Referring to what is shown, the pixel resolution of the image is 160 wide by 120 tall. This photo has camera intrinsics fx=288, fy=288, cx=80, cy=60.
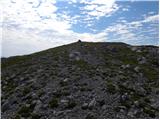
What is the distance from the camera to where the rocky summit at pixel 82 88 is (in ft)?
82.7

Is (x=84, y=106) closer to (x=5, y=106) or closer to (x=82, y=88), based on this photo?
(x=82, y=88)

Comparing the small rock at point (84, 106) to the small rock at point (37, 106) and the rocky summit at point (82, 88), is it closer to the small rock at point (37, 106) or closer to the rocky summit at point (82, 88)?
the rocky summit at point (82, 88)

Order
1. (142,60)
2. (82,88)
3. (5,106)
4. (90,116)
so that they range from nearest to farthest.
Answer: (90,116) < (5,106) < (82,88) < (142,60)

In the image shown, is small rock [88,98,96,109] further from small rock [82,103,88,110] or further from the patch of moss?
the patch of moss

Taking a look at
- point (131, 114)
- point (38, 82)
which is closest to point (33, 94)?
point (38, 82)

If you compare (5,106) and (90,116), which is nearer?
(90,116)

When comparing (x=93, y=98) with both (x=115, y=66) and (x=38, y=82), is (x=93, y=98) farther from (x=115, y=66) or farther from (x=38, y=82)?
(x=115, y=66)

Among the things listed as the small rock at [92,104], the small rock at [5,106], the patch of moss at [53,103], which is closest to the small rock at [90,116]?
the small rock at [92,104]

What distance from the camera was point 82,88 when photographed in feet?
98.3

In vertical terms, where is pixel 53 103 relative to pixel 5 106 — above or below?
above

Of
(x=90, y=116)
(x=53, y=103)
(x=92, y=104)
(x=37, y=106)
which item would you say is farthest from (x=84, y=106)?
(x=37, y=106)

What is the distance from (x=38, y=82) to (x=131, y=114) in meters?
13.8

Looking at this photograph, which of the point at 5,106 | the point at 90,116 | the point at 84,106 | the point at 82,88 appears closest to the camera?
the point at 90,116

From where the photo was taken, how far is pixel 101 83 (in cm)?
3194
